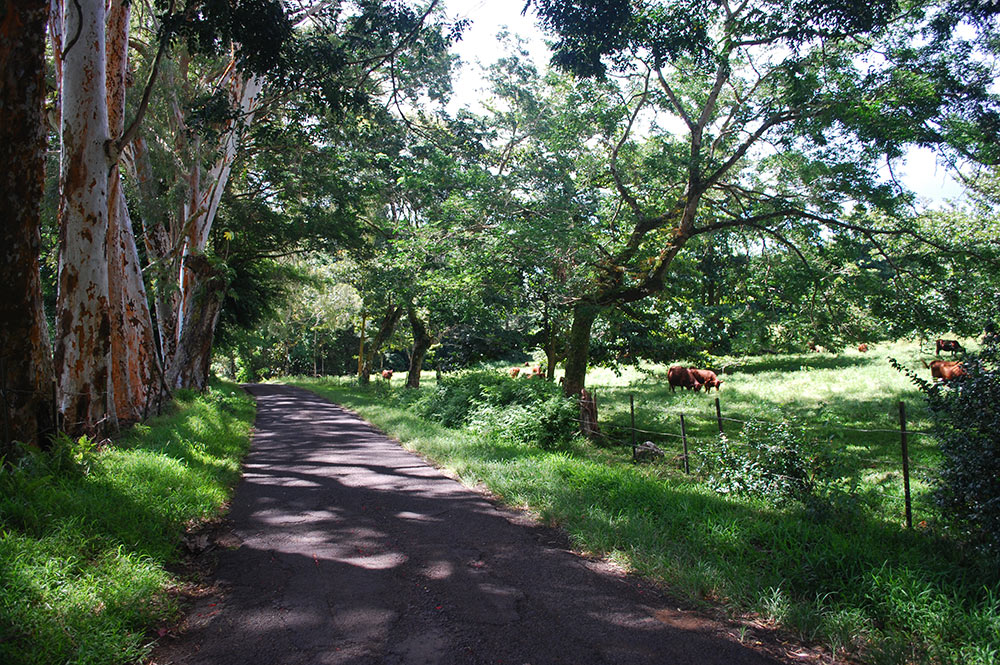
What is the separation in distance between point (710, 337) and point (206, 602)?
12.6m

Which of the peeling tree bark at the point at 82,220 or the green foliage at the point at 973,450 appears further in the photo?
the peeling tree bark at the point at 82,220

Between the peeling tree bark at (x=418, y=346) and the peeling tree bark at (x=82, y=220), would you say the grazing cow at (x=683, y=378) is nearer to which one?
the peeling tree bark at (x=418, y=346)

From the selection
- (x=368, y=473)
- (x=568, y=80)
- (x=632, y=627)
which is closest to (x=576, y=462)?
(x=368, y=473)

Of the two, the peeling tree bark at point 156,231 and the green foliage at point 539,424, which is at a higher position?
the peeling tree bark at point 156,231

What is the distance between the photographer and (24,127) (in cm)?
593

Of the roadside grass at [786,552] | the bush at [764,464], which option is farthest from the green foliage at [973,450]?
the bush at [764,464]

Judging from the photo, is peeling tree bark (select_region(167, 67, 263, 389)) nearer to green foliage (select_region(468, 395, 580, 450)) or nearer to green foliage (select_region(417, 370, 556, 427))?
green foliage (select_region(417, 370, 556, 427))

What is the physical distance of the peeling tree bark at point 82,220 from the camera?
26.5ft

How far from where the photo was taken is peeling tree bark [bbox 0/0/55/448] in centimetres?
584

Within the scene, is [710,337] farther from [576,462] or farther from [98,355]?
[98,355]

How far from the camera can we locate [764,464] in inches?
260

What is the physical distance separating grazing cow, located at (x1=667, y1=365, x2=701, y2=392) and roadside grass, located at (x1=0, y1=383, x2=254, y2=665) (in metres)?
18.9

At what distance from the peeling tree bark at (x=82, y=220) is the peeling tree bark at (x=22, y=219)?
1.82 metres

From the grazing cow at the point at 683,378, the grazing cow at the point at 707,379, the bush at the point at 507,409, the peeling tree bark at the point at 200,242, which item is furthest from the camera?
the grazing cow at the point at 683,378
